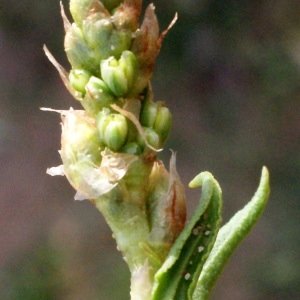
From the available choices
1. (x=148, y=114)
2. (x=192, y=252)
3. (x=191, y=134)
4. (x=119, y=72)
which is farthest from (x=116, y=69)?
(x=191, y=134)

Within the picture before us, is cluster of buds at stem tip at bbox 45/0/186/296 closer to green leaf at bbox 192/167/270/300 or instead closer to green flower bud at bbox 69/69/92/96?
green flower bud at bbox 69/69/92/96

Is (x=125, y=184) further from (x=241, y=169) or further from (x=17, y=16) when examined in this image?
(x=17, y=16)

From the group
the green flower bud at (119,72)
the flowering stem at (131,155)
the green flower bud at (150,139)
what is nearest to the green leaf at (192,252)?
the flowering stem at (131,155)

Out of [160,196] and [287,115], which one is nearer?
[160,196]

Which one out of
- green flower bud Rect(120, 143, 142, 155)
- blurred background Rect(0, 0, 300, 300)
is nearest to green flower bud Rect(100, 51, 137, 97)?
green flower bud Rect(120, 143, 142, 155)

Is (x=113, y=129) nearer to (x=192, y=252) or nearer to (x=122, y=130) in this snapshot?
(x=122, y=130)

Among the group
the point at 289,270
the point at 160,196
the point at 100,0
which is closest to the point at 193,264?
the point at 160,196
